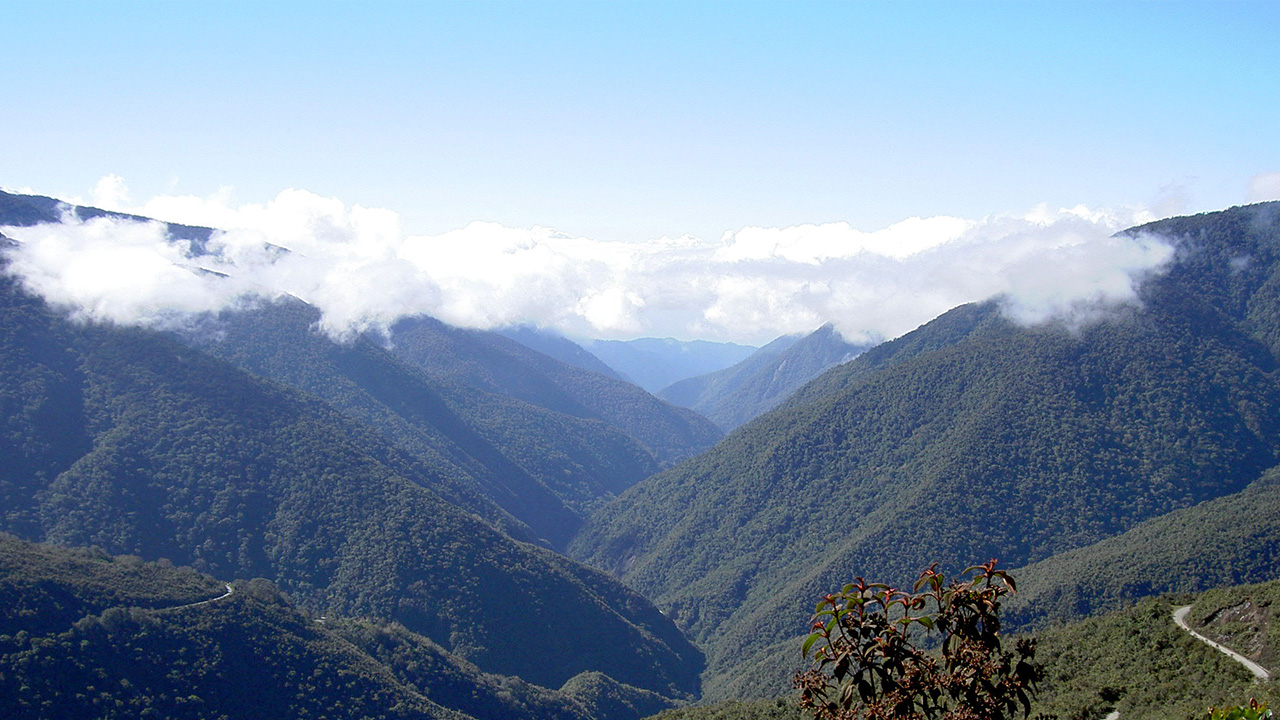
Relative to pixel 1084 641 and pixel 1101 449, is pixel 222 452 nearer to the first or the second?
pixel 1084 641

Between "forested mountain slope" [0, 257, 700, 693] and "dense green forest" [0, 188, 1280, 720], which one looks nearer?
"dense green forest" [0, 188, 1280, 720]

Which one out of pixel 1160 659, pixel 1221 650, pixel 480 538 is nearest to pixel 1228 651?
pixel 1221 650

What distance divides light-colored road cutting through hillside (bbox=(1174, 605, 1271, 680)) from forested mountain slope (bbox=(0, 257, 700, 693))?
100622 millimetres

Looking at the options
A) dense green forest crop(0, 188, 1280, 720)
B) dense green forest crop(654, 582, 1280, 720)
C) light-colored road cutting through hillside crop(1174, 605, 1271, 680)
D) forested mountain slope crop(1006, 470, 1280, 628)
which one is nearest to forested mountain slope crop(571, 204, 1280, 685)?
dense green forest crop(0, 188, 1280, 720)

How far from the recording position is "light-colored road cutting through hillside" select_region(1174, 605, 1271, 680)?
4077cm

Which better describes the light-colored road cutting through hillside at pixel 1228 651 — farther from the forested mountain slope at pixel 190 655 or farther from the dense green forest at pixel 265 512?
the dense green forest at pixel 265 512

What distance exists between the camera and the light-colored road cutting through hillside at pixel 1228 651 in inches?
1605

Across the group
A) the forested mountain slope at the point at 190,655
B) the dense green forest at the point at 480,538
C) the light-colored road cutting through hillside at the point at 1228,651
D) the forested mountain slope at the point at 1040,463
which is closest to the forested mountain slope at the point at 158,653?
the forested mountain slope at the point at 190,655

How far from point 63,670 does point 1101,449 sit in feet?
584

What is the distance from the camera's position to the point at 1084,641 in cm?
5744

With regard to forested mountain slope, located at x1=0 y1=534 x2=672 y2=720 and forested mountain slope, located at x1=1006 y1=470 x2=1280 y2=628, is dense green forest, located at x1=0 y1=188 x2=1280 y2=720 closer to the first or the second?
forested mountain slope, located at x1=0 y1=534 x2=672 y2=720

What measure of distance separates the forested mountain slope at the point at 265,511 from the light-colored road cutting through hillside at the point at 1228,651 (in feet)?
330

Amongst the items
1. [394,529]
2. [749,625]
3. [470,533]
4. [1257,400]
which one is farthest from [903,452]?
[394,529]

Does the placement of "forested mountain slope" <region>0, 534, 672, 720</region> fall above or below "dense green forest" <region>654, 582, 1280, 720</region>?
below
